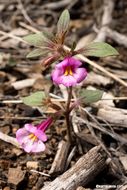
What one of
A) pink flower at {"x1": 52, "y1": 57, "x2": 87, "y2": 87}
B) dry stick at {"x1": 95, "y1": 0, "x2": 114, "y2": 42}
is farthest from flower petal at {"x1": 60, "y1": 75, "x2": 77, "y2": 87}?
dry stick at {"x1": 95, "y1": 0, "x2": 114, "y2": 42}

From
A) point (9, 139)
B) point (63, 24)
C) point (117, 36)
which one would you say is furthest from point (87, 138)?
point (117, 36)

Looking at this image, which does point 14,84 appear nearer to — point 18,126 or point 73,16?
point 18,126

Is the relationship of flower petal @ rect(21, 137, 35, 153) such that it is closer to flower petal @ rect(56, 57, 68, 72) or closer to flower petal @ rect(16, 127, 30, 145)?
flower petal @ rect(16, 127, 30, 145)

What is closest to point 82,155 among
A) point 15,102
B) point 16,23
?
point 15,102

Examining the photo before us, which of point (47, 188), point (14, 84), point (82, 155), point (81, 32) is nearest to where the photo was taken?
point (47, 188)

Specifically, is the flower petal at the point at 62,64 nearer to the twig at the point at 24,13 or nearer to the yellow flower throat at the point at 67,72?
the yellow flower throat at the point at 67,72

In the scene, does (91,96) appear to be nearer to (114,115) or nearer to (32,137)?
(114,115)

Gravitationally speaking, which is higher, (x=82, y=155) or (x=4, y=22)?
(x=4, y=22)
